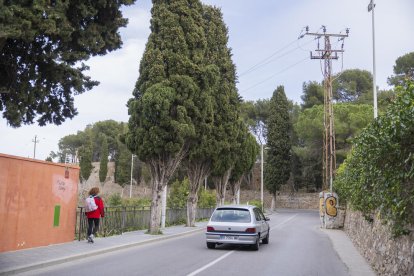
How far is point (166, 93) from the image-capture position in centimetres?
1978

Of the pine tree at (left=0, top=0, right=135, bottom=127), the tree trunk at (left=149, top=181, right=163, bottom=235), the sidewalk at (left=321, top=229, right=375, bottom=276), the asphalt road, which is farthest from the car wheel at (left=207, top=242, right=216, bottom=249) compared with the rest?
the pine tree at (left=0, top=0, right=135, bottom=127)

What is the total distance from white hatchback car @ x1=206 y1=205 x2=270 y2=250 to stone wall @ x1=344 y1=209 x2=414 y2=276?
3520 millimetres

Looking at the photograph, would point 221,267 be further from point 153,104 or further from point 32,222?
point 153,104

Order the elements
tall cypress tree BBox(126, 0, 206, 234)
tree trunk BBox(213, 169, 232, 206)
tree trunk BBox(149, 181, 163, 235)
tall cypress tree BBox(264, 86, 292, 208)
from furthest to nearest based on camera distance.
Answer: tall cypress tree BBox(264, 86, 292, 208), tree trunk BBox(213, 169, 232, 206), tree trunk BBox(149, 181, 163, 235), tall cypress tree BBox(126, 0, 206, 234)

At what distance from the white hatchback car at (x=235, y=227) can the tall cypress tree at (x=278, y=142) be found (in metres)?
47.5

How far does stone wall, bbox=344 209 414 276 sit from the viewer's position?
7.79 m

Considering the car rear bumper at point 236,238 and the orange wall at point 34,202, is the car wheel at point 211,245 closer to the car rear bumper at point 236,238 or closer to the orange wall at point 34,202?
the car rear bumper at point 236,238

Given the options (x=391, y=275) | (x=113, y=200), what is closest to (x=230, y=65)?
(x=113, y=200)

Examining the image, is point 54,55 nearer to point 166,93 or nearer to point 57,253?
point 57,253

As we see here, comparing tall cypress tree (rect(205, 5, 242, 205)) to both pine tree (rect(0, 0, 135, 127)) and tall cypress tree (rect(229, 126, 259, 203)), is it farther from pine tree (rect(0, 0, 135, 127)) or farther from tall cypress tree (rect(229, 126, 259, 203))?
pine tree (rect(0, 0, 135, 127))

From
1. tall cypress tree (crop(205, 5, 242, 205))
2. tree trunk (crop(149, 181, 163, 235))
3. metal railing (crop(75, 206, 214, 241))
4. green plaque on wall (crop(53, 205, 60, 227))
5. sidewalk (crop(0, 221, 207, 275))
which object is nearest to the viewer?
sidewalk (crop(0, 221, 207, 275))

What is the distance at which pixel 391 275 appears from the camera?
8.87 meters

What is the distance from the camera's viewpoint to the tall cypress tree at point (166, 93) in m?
20.0

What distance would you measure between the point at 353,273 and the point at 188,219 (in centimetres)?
1648
